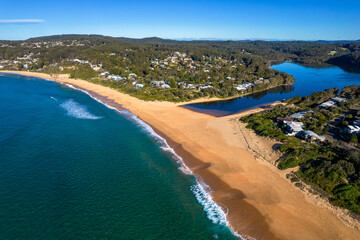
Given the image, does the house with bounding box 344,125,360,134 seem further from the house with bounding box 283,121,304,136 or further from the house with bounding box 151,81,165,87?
the house with bounding box 151,81,165,87

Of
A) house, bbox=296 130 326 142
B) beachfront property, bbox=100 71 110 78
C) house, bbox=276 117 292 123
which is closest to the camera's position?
house, bbox=296 130 326 142

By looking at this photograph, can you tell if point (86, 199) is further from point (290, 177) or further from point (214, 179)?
point (290, 177)

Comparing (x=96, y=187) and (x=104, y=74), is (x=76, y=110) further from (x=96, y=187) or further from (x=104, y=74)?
(x=104, y=74)

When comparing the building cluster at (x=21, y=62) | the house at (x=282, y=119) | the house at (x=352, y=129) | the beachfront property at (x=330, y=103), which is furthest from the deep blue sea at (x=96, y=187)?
the building cluster at (x=21, y=62)

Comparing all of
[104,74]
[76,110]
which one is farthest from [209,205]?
[104,74]

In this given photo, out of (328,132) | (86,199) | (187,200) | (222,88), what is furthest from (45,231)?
(222,88)

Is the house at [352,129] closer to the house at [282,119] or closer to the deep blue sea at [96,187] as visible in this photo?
the house at [282,119]

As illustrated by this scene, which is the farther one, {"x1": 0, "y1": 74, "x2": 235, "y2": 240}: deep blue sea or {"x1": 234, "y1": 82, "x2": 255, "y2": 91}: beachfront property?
{"x1": 234, "y1": 82, "x2": 255, "y2": 91}: beachfront property

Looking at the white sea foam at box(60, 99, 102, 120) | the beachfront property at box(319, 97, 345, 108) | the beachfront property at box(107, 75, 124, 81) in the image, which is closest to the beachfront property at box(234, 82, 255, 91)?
the beachfront property at box(319, 97, 345, 108)
